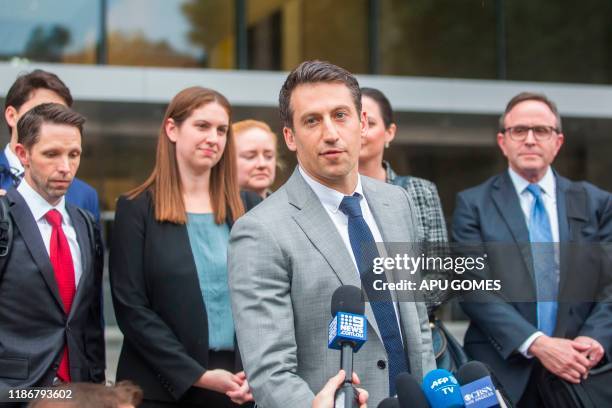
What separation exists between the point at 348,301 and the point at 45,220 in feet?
6.13

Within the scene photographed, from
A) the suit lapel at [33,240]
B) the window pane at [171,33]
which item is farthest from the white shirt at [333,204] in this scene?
the window pane at [171,33]

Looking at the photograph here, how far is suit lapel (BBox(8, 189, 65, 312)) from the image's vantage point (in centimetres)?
364

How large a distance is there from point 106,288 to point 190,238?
601cm

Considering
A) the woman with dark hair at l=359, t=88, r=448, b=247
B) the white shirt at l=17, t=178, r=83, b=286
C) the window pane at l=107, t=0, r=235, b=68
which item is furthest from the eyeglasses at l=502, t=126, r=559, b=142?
the window pane at l=107, t=0, r=235, b=68

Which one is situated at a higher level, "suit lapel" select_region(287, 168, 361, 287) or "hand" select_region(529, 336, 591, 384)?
"suit lapel" select_region(287, 168, 361, 287)

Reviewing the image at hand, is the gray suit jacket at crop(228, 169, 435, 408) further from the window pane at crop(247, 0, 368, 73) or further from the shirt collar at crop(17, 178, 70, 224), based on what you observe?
the window pane at crop(247, 0, 368, 73)

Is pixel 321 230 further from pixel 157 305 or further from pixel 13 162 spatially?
pixel 13 162

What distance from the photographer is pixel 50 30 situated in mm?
11914

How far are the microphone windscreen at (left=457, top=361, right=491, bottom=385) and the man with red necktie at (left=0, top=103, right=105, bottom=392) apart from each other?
5.91ft

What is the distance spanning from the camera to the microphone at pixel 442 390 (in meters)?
2.55

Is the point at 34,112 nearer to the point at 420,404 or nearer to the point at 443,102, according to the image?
the point at 420,404

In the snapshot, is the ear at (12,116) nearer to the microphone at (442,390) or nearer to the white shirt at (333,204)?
the white shirt at (333,204)

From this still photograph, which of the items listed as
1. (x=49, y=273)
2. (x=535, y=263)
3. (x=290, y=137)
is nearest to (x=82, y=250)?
(x=49, y=273)

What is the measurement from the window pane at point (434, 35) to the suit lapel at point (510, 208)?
28.5 ft
